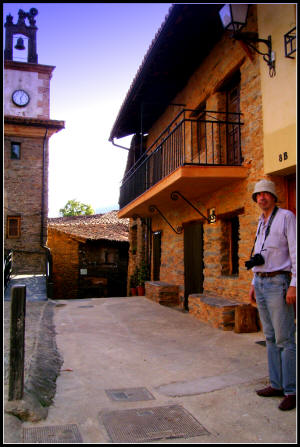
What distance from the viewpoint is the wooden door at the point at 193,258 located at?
31.2ft

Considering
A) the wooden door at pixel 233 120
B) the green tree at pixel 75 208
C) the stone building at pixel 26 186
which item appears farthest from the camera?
the green tree at pixel 75 208

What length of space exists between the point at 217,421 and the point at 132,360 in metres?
2.05

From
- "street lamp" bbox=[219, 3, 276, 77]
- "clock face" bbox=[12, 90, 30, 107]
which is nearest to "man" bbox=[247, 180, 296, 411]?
"street lamp" bbox=[219, 3, 276, 77]

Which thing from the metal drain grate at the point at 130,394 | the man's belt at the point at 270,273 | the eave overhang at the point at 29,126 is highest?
the eave overhang at the point at 29,126

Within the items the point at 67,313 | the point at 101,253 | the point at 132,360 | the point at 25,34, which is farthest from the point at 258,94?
the point at 25,34

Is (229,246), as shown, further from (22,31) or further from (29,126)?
(22,31)

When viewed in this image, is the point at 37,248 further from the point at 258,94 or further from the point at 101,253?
the point at 258,94

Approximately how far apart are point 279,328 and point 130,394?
5.15 ft

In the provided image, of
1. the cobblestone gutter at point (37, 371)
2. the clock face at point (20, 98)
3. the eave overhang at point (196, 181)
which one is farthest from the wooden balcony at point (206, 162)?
the clock face at point (20, 98)

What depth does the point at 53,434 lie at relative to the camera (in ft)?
9.57

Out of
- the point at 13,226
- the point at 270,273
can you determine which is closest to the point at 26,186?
the point at 13,226

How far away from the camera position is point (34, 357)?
4711 mm

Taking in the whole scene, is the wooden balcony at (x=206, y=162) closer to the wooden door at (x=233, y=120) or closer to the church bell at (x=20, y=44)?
the wooden door at (x=233, y=120)

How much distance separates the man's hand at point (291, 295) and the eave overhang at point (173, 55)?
5.67 metres
